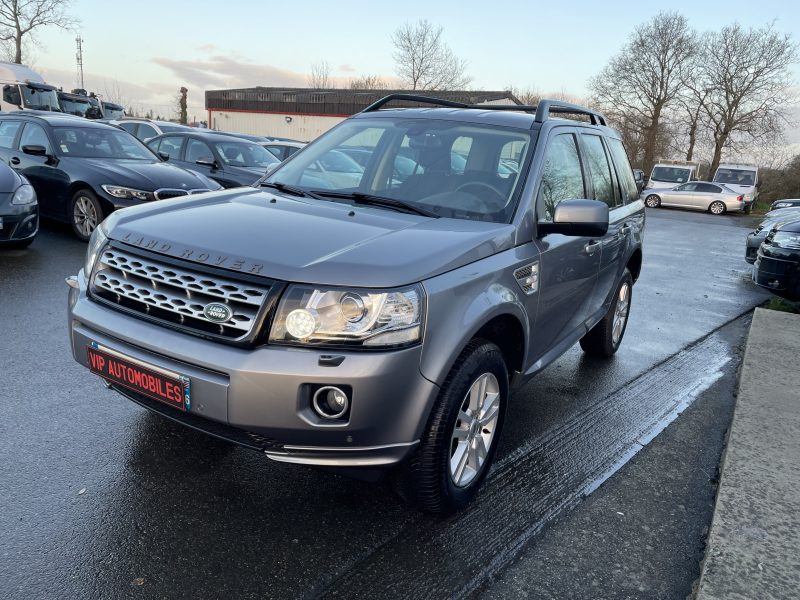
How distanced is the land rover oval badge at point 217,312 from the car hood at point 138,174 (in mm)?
6155

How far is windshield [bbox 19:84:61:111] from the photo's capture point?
76.7 ft

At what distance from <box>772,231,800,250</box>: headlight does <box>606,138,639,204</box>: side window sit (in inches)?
123

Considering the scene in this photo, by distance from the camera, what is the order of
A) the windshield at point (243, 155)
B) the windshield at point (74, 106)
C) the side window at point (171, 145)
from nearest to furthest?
the windshield at point (243, 155), the side window at point (171, 145), the windshield at point (74, 106)

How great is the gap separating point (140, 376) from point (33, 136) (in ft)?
25.3

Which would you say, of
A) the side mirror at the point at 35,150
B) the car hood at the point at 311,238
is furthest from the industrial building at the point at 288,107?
the car hood at the point at 311,238

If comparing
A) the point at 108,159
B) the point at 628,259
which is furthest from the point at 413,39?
the point at 628,259

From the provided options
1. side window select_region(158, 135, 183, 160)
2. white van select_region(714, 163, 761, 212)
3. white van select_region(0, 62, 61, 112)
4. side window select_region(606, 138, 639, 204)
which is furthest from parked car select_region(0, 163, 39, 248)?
white van select_region(714, 163, 761, 212)

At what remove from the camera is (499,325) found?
9.90 feet

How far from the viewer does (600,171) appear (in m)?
4.52

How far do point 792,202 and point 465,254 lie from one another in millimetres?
21946

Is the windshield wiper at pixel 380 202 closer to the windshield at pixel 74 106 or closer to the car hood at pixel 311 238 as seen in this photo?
the car hood at pixel 311 238

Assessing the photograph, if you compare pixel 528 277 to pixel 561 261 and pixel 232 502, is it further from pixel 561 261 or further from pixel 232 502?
pixel 232 502

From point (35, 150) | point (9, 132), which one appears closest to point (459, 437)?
point (35, 150)

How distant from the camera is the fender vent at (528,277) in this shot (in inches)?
120
